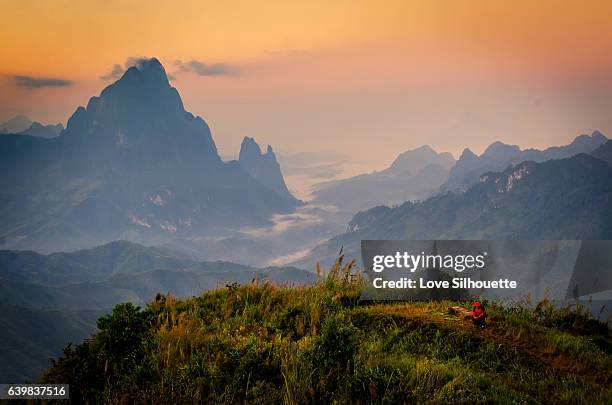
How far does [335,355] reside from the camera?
409 inches

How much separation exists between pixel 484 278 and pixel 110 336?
33.2ft

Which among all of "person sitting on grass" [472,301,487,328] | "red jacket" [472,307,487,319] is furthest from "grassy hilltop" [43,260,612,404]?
"red jacket" [472,307,487,319]

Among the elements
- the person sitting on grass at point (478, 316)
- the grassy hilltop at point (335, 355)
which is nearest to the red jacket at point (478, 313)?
the person sitting on grass at point (478, 316)

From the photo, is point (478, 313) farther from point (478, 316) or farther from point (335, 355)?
point (335, 355)

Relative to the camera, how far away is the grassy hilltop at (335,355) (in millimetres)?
9781

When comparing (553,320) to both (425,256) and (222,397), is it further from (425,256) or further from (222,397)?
(222,397)

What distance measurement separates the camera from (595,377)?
11188 mm

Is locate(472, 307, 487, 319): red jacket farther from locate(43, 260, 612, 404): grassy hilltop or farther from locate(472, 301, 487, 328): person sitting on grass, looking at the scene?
locate(43, 260, 612, 404): grassy hilltop

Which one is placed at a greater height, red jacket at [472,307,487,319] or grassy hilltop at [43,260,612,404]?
red jacket at [472,307,487,319]

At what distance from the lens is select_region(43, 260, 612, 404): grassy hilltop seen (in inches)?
385

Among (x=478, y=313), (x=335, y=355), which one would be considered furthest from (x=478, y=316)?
(x=335, y=355)

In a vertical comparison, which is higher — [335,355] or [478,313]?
[478,313]

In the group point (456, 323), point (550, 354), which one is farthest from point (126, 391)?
point (550, 354)

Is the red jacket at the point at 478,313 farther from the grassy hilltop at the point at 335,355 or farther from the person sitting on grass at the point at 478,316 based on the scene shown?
the grassy hilltop at the point at 335,355
